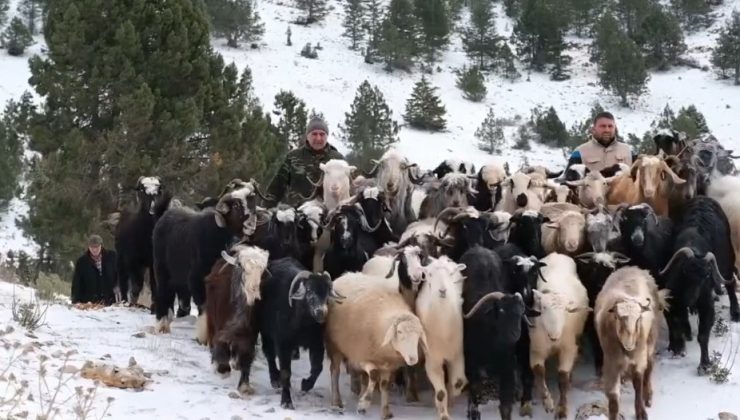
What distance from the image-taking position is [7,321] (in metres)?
7.17

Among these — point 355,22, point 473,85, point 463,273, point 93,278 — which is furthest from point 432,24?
point 463,273

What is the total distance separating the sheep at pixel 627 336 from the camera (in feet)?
19.7

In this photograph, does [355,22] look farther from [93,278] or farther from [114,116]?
[93,278]

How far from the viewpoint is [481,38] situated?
5194 centimetres

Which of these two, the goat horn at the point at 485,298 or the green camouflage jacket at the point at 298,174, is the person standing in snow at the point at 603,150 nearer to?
the green camouflage jacket at the point at 298,174

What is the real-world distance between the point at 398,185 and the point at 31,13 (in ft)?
156

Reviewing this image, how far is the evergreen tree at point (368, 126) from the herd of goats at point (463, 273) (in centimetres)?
2435

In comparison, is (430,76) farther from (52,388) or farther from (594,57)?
(52,388)

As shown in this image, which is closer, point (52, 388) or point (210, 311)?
point (52, 388)

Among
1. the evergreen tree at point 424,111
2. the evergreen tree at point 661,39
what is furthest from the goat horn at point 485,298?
the evergreen tree at point 661,39

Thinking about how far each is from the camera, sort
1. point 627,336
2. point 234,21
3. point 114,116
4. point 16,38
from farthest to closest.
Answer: point 234,21, point 16,38, point 114,116, point 627,336

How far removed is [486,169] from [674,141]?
2787 mm

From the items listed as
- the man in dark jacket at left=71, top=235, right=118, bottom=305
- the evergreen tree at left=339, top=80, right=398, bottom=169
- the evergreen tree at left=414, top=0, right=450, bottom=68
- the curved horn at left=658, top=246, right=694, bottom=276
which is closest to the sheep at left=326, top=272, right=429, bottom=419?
the curved horn at left=658, top=246, right=694, bottom=276

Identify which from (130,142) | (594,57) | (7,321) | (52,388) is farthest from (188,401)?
(594,57)
